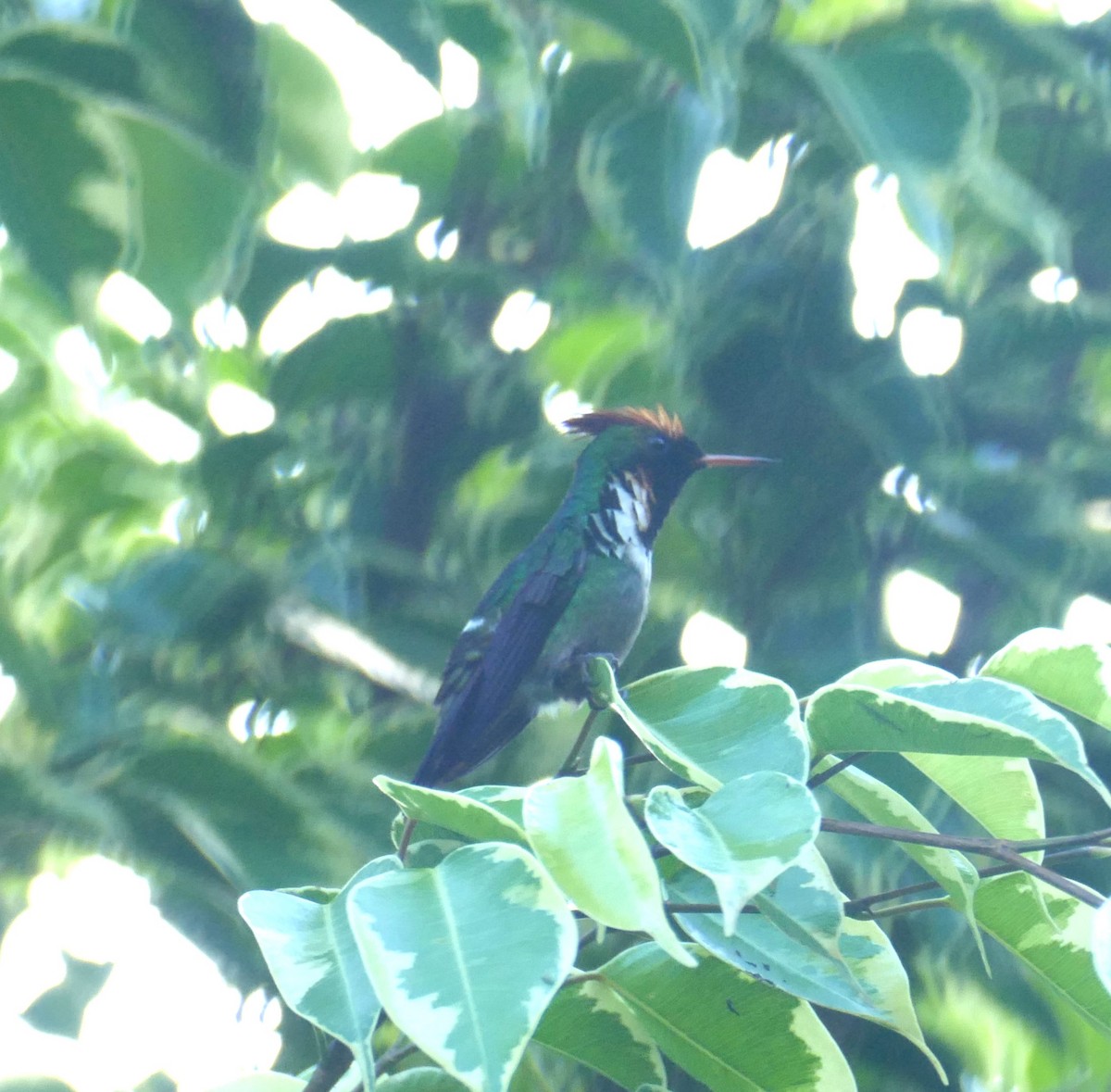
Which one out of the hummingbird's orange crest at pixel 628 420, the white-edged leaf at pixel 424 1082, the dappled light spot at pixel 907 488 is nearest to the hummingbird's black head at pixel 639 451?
the hummingbird's orange crest at pixel 628 420

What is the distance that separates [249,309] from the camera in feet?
5.06

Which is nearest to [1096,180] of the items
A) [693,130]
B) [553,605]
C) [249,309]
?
[693,130]

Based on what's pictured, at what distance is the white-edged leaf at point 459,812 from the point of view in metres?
0.66

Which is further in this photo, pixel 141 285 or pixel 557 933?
pixel 141 285

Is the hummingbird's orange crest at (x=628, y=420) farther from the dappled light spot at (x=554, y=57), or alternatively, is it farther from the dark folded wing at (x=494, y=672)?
the dappled light spot at (x=554, y=57)

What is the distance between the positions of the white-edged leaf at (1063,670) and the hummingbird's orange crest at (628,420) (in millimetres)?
932

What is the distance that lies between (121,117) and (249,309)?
Result: 57 cm

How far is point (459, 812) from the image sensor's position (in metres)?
0.67

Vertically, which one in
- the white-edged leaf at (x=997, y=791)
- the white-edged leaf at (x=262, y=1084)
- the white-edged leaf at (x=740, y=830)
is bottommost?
the white-edged leaf at (x=262, y=1084)

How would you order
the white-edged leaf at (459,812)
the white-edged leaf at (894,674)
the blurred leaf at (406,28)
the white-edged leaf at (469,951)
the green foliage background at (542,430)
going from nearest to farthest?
the white-edged leaf at (469,951) → the white-edged leaf at (459,812) → the white-edged leaf at (894,674) → the blurred leaf at (406,28) → the green foliage background at (542,430)

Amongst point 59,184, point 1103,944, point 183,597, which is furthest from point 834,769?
point 183,597

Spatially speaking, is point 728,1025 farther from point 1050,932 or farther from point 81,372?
point 81,372

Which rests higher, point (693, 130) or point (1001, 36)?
point (1001, 36)

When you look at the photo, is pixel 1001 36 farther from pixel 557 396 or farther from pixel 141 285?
pixel 141 285
